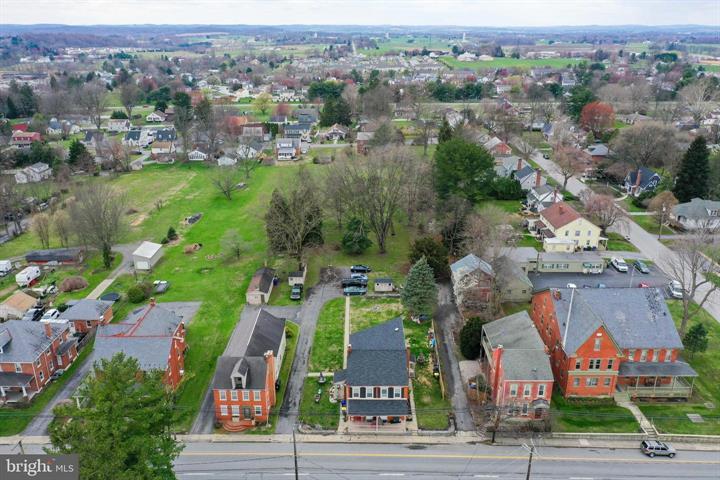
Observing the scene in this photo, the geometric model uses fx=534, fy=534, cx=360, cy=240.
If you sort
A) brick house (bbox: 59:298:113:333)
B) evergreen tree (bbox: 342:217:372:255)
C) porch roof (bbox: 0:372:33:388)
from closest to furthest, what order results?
porch roof (bbox: 0:372:33:388) → brick house (bbox: 59:298:113:333) → evergreen tree (bbox: 342:217:372:255)

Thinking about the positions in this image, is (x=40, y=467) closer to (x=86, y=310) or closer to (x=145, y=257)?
(x=86, y=310)

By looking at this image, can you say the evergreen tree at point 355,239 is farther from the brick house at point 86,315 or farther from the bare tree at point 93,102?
the bare tree at point 93,102

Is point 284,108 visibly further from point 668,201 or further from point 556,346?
point 556,346

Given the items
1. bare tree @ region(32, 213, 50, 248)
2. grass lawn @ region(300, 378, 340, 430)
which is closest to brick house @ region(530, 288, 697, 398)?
grass lawn @ region(300, 378, 340, 430)

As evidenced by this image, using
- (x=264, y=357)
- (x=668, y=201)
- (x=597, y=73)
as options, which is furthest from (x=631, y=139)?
(x=597, y=73)

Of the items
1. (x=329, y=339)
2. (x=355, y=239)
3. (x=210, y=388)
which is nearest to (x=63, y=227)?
(x=355, y=239)

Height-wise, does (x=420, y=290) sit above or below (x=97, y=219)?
below

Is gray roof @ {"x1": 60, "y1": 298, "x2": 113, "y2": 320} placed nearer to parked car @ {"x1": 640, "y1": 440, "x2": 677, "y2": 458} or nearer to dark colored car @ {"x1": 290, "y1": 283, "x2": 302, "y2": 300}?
dark colored car @ {"x1": 290, "y1": 283, "x2": 302, "y2": 300}

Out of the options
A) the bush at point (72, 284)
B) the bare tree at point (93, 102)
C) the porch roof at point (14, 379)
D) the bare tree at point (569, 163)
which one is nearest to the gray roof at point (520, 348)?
the porch roof at point (14, 379)
